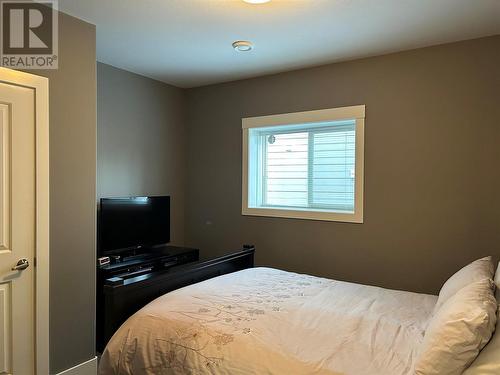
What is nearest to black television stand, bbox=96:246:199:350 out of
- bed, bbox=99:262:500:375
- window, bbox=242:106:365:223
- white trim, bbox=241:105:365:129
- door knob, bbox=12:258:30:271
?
door knob, bbox=12:258:30:271

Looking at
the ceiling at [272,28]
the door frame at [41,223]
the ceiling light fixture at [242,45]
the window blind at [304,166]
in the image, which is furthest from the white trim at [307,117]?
the door frame at [41,223]

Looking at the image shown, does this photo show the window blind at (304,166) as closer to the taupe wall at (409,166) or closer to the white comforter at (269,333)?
the taupe wall at (409,166)

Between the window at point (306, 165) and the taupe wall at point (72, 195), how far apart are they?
1.82m

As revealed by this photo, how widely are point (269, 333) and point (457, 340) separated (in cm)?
82

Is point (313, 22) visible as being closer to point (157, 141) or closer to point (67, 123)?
point (67, 123)

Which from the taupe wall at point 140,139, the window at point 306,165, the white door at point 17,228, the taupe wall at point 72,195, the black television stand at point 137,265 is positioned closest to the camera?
the white door at point 17,228

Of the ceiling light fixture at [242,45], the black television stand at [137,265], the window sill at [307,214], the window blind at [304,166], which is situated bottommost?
the black television stand at [137,265]

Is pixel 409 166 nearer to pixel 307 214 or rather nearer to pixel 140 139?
pixel 307 214

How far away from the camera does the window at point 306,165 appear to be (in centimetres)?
355

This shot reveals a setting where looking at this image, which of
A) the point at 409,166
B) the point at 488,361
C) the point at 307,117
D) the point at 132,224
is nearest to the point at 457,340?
the point at 488,361

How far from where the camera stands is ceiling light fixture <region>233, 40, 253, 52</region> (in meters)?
3.04

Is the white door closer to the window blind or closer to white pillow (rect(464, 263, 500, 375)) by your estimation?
the window blind

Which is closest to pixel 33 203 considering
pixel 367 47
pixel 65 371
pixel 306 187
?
pixel 65 371

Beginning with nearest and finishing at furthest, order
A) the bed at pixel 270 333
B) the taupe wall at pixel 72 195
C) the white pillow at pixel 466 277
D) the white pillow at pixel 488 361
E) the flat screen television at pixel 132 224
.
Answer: the white pillow at pixel 488 361 → the bed at pixel 270 333 → the white pillow at pixel 466 277 → the taupe wall at pixel 72 195 → the flat screen television at pixel 132 224
